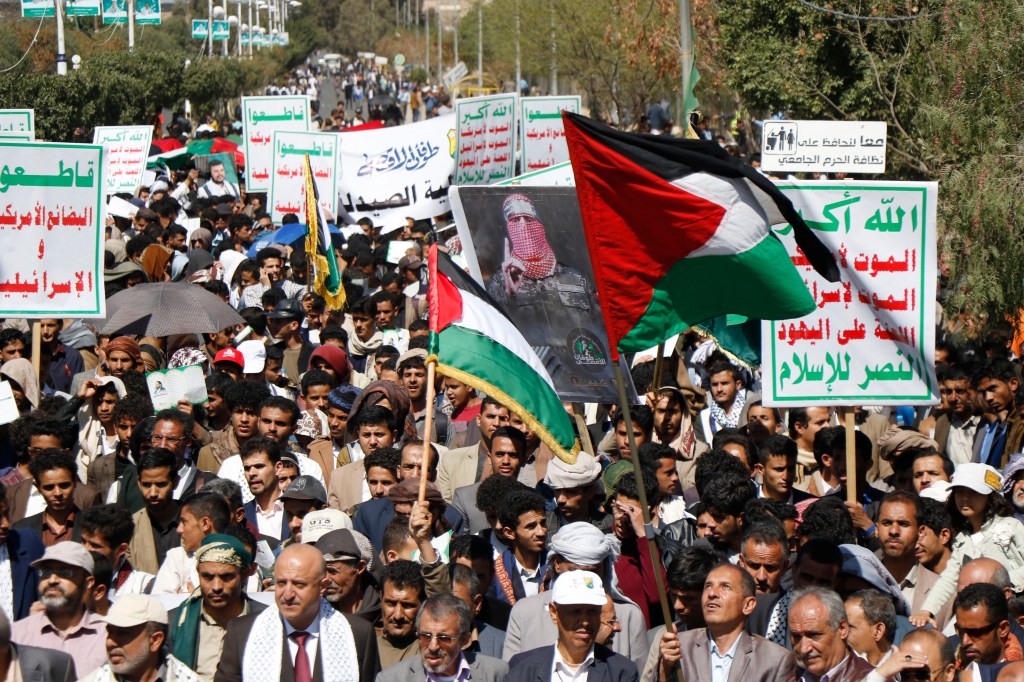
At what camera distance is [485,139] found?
57.6 feet

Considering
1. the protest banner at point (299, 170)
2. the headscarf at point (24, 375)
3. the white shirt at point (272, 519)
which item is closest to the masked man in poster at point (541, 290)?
the white shirt at point (272, 519)

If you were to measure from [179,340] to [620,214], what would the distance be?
5972 millimetres

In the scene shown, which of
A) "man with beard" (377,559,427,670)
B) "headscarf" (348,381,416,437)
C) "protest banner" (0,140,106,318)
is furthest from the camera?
"protest banner" (0,140,106,318)

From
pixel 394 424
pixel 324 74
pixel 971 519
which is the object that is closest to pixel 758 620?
pixel 971 519

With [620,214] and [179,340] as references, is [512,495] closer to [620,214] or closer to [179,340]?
[620,214]

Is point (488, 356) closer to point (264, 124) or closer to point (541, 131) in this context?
point (541, 131)

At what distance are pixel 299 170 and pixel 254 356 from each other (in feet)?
25.7

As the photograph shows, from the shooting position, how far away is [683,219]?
21.3ft

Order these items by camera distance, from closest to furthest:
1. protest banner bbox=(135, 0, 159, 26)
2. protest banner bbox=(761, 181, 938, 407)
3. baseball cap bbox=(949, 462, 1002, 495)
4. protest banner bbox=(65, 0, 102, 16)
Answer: baseball cap bbox=(949, 462, 1002, 495)
protest banner bbox=(761, 181, 938, 407)
protest banner bbox=(65, 0, 102, 16)
protest banner bbox=(135, 0, 159, 26)

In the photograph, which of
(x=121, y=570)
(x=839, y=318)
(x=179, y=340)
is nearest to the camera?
(x=121, y=570)

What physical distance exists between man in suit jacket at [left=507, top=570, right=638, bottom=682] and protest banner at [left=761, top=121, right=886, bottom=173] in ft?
25.4

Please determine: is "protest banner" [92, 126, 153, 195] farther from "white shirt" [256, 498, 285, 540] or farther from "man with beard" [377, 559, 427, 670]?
"man with beard" [377, 559, 427, 670]

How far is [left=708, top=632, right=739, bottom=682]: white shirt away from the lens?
583 centimetres

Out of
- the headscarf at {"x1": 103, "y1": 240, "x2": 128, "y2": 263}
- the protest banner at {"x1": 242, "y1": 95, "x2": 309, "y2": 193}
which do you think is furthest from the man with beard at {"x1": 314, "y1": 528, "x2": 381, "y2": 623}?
the protest banner at {"x1": 242, "y1": 95, "x2": 309, "y2": 193}
